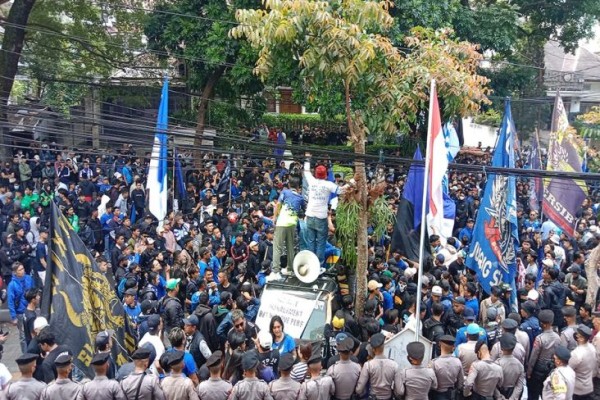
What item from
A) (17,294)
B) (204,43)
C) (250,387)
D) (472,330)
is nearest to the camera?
(250,387)

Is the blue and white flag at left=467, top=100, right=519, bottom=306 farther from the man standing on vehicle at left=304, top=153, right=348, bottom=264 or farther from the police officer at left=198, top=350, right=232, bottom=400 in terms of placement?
the police officer at left=198, top=350, right=232, bottom=400

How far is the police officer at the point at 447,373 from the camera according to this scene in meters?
6.95

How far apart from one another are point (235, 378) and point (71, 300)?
1.94 metres

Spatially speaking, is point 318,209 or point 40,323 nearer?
point 40,323

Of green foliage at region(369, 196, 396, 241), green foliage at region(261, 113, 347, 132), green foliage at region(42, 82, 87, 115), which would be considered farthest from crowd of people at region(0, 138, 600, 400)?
green foliage at region(261, 113, 347, 132)

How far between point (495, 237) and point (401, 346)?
3065mm

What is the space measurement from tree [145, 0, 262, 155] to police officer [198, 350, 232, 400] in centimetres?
1363

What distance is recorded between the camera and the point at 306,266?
916cm

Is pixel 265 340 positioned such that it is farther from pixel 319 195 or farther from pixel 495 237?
pixel 495 237

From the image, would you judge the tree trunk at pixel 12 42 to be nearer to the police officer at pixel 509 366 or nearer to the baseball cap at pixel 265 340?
the baseball cap at pixel 265 340

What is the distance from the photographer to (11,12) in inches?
772

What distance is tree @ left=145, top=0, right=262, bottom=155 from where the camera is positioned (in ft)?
64.0

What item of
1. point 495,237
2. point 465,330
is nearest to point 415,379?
point 465,330

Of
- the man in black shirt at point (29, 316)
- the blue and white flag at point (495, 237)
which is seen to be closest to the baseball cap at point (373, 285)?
the blue and white flag at point (495, 237)
